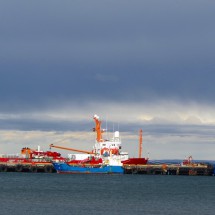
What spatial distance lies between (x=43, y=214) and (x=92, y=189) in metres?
48.4

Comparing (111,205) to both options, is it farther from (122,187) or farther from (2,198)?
(122,187)

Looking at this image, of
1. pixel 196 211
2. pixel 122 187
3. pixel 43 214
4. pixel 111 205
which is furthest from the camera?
pixel 122 187

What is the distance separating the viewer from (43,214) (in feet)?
306

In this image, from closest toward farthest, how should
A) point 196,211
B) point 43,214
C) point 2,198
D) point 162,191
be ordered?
point 43,214 → point 196,211 → point 2,198 → point 162,191

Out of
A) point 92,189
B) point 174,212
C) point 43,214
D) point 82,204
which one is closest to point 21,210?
point 43,214

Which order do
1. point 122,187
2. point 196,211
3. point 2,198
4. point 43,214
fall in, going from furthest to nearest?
1. point 122,187
2. point 2,198
3. point 196,211
4. point 43,214

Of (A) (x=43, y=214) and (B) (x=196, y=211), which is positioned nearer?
(A) (x=43, y=214)

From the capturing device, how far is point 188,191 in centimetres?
13900

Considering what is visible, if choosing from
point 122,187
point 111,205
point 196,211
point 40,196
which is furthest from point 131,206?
point 122,187

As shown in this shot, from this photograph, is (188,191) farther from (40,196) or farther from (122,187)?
(40,196)

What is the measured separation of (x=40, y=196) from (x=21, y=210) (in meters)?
22.5

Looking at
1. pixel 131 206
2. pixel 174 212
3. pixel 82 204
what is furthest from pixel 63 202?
pixel 174 212

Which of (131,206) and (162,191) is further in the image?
(162,191)

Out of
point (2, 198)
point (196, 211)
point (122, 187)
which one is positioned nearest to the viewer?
point (196, 211)
